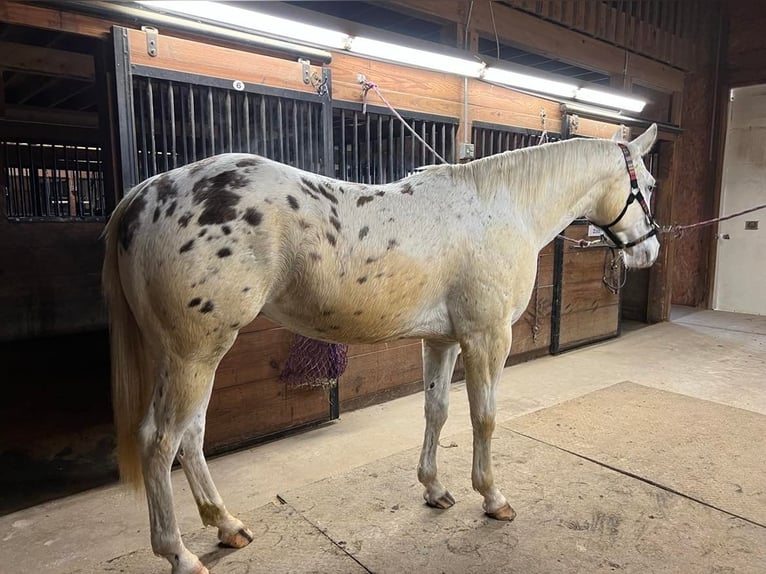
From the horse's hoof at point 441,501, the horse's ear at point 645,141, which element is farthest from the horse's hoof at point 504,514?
the horse's ear at point 645,141

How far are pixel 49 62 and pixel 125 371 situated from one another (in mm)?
3320

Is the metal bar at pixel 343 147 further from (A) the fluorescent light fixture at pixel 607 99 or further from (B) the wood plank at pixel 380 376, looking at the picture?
(A) the fluorescent light fixture at pixel 607 99

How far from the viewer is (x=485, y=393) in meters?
1.77

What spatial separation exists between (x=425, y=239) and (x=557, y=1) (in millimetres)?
3273

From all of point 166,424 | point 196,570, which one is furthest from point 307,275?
point 196,570

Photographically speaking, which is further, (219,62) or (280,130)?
(280,130)

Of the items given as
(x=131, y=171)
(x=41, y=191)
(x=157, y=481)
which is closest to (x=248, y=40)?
(x=131, y=171)

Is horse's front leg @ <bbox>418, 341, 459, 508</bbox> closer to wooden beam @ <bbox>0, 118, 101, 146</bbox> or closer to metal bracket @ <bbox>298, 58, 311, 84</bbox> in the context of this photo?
metal bracket @ <bbox>298, 58, 311, 84</bbox>

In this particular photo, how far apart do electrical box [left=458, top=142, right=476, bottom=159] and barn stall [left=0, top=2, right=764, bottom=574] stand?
14 mm

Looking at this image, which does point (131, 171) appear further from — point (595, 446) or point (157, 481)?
point (595, 446)

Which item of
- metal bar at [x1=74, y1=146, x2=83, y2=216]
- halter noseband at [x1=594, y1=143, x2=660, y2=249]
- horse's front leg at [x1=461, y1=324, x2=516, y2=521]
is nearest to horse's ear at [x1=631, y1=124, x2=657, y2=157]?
halter noseband at [x1=594, y1=143, x2=660, y2=249]

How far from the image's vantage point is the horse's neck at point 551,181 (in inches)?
72.2

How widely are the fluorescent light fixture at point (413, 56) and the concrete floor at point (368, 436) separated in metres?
1.86

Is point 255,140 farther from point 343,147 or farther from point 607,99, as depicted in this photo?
point 607,99
